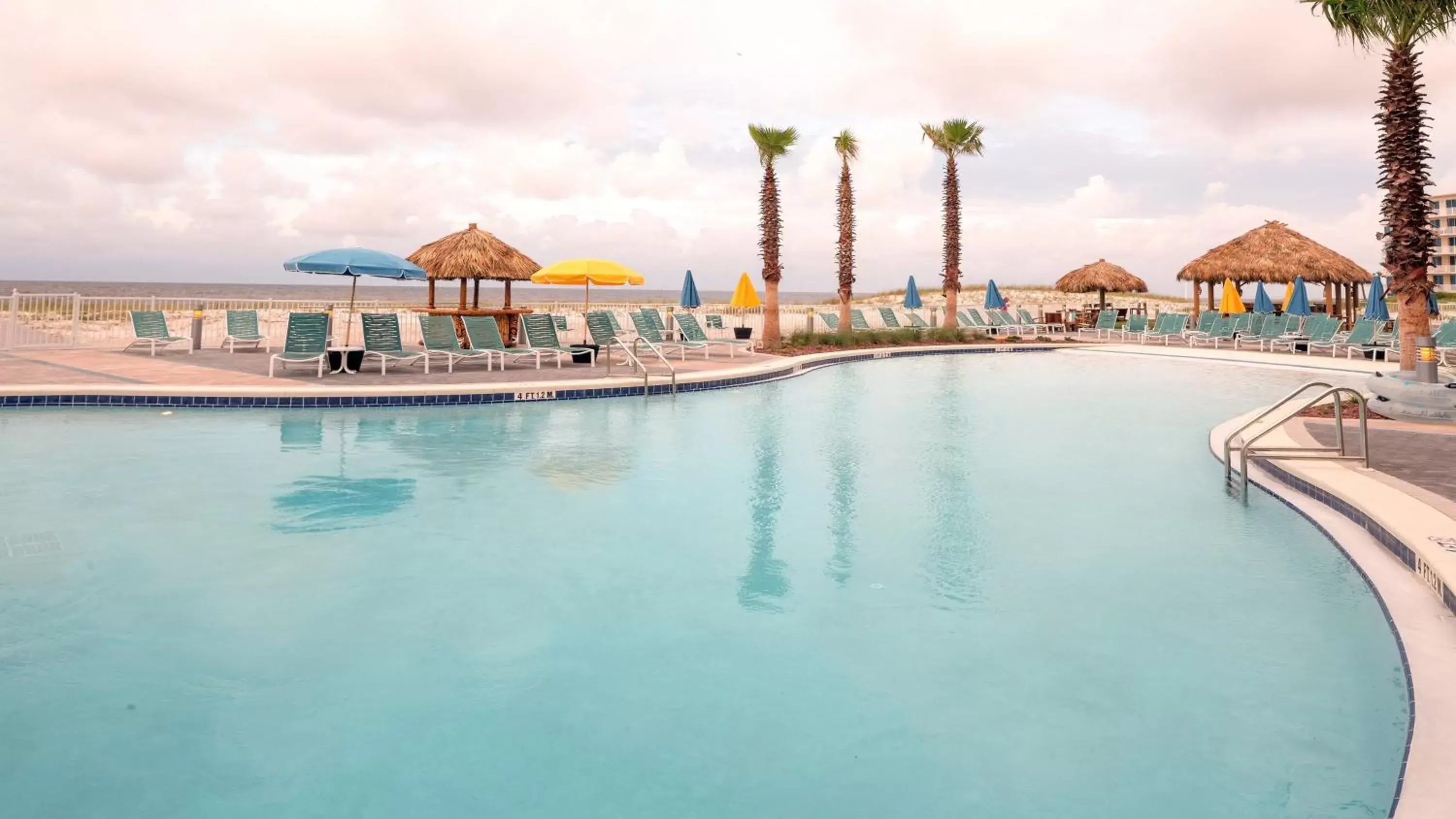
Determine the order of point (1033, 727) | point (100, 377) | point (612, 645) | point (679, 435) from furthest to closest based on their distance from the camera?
point (100, 377), point (679, 435), point (612, 645), point (1033, 727)

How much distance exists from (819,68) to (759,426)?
9147 mm

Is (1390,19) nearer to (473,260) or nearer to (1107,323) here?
(473,260)

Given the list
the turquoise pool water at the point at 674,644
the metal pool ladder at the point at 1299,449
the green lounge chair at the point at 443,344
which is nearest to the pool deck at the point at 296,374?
the green lounge chair at the point at 443,344

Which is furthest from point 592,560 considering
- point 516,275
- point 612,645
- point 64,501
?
point 516,275

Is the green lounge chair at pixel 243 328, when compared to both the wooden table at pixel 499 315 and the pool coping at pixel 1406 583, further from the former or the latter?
the pool coping at pixel 1406 583

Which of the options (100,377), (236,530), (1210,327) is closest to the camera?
(236,530)

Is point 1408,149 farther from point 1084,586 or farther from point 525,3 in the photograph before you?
point 525,3

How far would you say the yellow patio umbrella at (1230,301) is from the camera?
28.0m

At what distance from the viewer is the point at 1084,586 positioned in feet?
15.2

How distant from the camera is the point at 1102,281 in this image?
32250 millimetres

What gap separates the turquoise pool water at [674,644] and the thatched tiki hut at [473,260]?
9.73 m

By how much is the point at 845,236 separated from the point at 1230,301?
1370 cm

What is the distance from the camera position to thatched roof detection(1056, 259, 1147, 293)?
32219 millimetres

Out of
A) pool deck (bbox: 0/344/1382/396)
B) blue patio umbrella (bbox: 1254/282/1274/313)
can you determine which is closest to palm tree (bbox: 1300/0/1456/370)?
pool deck (bbox: 0/344/1382/396)
